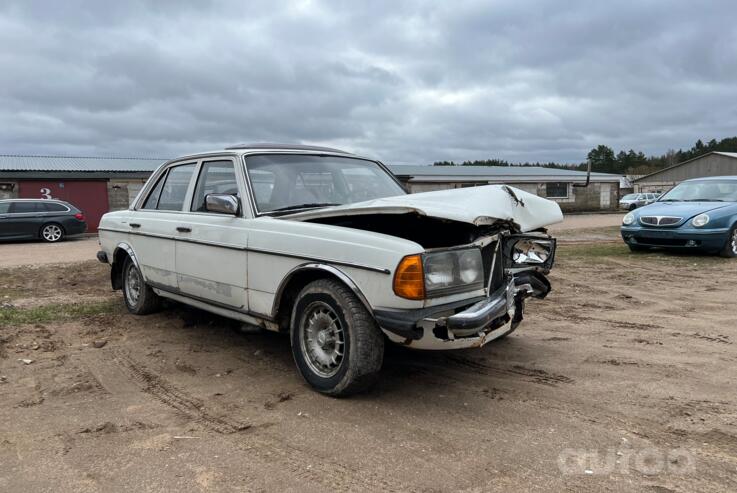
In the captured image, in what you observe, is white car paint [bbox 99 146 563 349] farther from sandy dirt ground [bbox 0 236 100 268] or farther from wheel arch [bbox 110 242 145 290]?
sandy dirt ground [bbox 0 236 100 268]

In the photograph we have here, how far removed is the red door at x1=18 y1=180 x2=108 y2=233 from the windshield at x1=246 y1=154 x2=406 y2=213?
2052 centimetres

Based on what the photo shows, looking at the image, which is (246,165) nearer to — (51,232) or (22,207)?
(51,232)

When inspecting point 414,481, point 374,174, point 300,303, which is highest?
point 374,174

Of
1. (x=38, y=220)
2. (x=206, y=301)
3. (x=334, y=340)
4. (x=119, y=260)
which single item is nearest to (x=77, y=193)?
(x=38, y=220)

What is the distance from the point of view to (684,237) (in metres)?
10.6

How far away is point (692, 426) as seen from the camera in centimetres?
339

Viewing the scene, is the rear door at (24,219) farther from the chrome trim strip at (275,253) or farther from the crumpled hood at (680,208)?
the crumpled hood at (680,208)

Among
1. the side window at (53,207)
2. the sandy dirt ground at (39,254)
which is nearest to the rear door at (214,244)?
the sandy dirt ground at (39,254)

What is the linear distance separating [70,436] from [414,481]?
2089 millimetres

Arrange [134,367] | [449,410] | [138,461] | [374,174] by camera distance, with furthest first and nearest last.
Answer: [374,174], [134,367], [449,410], [138,461]

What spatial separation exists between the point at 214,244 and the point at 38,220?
16.3 meters

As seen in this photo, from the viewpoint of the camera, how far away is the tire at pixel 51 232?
18203mm

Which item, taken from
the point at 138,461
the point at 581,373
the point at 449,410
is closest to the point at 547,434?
the point at 449,410

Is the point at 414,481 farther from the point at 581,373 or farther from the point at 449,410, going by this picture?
the point at 581,373
